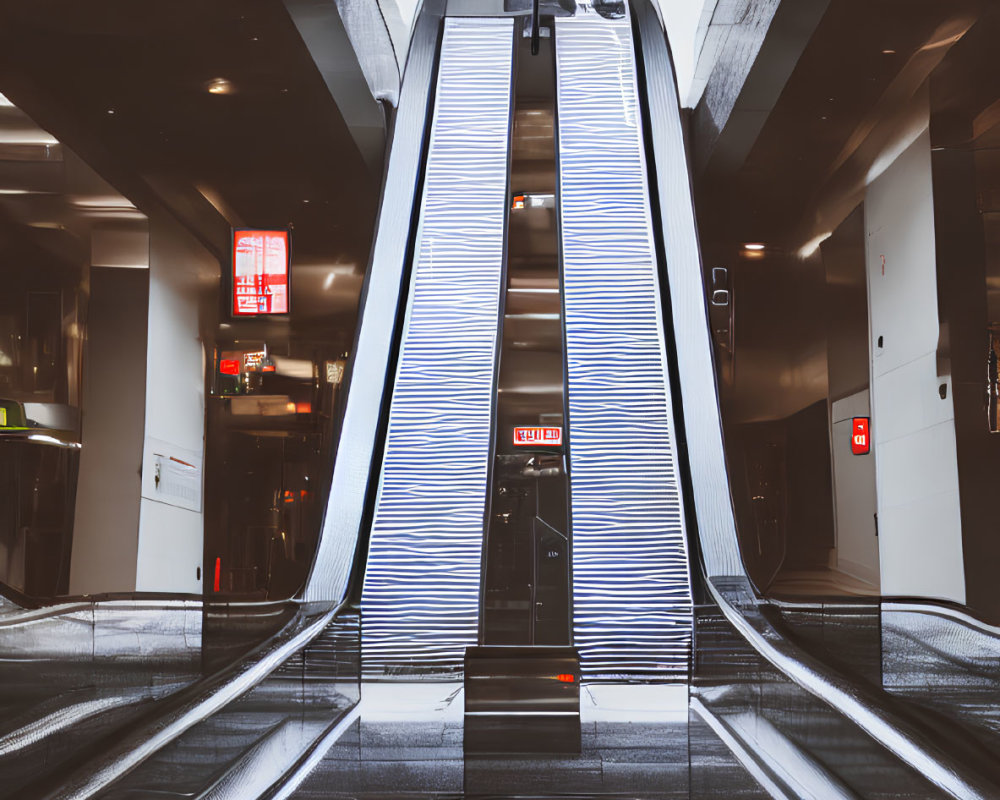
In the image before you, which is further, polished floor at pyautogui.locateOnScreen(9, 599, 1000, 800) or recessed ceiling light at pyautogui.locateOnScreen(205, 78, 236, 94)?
recessed ceiling light at pyautogui.locateOnScreen(205, 78, 236, 94)

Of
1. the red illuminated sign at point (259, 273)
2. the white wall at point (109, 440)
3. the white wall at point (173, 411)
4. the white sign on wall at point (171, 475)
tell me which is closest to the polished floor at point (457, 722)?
the white wall at point (109, 440)

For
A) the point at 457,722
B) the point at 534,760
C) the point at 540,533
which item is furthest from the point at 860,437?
the point at 534,760

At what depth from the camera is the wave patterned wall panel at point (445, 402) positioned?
650cm

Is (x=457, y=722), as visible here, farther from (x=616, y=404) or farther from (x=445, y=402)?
(x=616, y=404)

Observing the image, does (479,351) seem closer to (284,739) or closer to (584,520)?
(584,520)

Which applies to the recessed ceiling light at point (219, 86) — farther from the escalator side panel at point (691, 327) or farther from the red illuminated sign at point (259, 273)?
the escalator side panel at point (691, 327)

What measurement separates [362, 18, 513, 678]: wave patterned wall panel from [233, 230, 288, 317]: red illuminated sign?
2161 millimetres

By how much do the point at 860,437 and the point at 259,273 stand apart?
6113 mm

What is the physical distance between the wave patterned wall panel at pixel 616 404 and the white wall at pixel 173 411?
3.55 meters

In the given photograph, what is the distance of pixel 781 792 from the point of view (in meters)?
3.46

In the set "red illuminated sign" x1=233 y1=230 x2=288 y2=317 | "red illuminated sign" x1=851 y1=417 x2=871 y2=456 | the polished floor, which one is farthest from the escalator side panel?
"red illuminated sign" x1=233 y1=230 x2=288 y2=317

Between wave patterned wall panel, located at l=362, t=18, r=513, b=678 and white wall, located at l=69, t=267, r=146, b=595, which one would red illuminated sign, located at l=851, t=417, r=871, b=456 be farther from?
white wall, located at l=69, t=267, r=146, b=595

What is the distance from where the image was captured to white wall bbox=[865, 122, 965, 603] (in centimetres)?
750

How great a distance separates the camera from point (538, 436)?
12.8 metres
